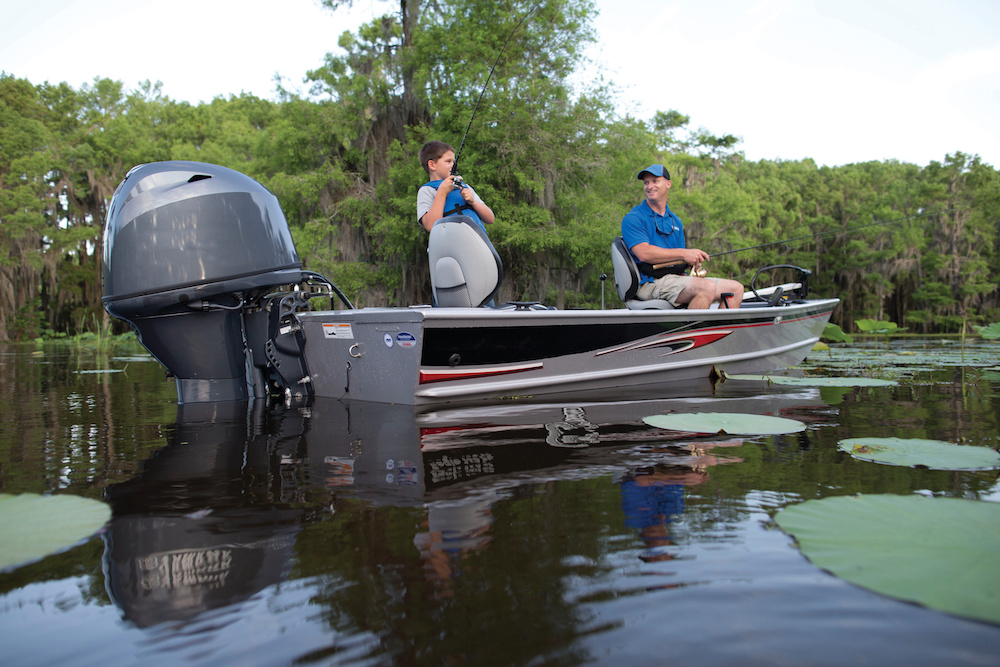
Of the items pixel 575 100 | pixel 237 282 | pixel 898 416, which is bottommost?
pixel 898 416

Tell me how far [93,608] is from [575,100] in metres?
18.0

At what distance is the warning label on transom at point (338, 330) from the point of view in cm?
383

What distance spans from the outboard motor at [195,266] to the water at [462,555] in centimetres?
107

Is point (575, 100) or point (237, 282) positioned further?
point (575, 100)

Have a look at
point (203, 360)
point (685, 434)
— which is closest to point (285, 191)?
point (203, 360)

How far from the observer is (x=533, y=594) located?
42.9 inches

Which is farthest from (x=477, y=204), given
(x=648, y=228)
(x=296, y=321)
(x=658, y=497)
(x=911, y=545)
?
(x=911, y=545)

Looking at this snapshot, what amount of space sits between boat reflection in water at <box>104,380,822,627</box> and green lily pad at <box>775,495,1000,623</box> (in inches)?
12.2

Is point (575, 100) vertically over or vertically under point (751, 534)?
over

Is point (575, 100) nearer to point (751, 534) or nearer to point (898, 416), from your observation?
point (898, 416)

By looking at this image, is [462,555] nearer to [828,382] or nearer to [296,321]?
[296,321]

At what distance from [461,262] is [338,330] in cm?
90

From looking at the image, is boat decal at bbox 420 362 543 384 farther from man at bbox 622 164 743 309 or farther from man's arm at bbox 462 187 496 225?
man at bbox 622 164 743 309

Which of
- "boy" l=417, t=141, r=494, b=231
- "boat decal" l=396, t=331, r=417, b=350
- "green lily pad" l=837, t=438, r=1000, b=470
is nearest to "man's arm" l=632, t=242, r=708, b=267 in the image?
"boy" l=417, t=141, r=494, b=231
